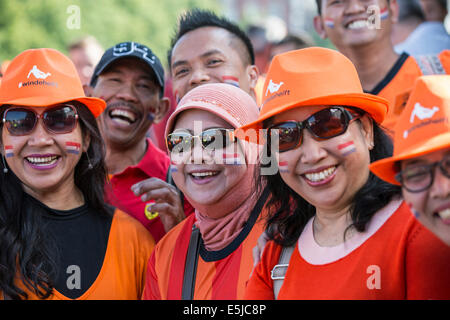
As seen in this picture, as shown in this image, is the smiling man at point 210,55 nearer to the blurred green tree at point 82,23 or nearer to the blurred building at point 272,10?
the blurred green tree at point 82,23

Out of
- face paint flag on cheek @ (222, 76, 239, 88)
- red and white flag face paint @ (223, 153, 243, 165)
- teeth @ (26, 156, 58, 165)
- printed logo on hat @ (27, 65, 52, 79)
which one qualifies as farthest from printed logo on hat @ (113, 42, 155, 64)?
red and white flag face paint @ (223, 153, 243, 165)

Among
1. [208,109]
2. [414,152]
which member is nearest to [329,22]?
[208,109]

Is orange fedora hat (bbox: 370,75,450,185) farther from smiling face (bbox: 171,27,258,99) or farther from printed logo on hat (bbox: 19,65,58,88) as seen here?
smiling face (bbox: 171,27,258,99)

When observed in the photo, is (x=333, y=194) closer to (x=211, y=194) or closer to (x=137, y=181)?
(x=211, y=194)

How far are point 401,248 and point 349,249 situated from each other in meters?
0.27

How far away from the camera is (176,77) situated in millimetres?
4742

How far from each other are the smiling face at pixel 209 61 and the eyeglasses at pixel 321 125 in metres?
1.87

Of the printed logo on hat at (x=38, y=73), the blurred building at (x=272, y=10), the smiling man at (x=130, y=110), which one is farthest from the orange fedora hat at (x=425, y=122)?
the blurred building at (x=272, y=10)

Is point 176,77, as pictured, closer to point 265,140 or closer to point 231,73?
point 231,73

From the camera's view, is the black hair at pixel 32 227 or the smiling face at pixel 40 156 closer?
the black hair at pixel 32 227

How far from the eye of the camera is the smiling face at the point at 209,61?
4.59m

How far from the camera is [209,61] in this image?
4621 millimetres

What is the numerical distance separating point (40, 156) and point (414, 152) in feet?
7.79

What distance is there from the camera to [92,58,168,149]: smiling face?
4777 mm
